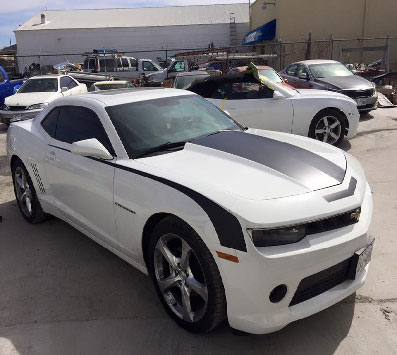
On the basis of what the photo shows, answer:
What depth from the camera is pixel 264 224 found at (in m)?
2.23

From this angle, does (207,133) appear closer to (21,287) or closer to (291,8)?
(21,287)

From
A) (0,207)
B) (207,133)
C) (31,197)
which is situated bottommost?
(0,207)

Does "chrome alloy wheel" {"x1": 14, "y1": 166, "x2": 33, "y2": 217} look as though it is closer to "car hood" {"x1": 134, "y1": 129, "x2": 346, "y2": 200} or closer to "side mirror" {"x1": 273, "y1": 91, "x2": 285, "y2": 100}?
"car hood" {"x1": 134, "y1": 129, "x2": 346, "y2": 200}

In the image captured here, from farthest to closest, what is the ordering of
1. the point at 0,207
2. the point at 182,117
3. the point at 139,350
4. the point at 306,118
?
the point at 306,118
the point at 0,207
the point at 182,117
the point at 139,350

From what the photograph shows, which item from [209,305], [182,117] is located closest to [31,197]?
[182,117]

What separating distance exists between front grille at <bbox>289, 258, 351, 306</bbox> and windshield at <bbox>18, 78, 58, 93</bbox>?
37.8 ft

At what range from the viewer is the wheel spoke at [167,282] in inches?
108

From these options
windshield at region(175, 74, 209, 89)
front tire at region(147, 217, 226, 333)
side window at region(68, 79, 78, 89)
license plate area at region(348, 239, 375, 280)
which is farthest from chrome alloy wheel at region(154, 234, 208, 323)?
side window at region(68, 79, 78, 89)

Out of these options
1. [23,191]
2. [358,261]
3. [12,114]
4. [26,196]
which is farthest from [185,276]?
[12,114]

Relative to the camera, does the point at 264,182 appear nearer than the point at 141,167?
Yes

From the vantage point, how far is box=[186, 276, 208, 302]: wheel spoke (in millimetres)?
2480

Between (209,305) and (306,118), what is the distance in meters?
5.37

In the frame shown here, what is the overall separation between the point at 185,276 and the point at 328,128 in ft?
18.0

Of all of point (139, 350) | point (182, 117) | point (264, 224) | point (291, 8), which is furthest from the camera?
point (291, 8)
